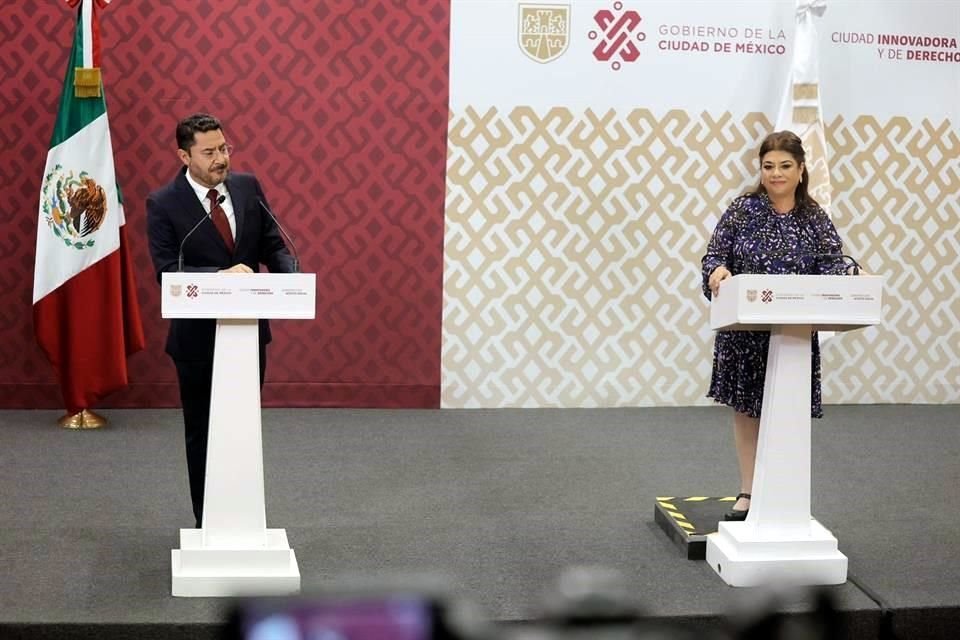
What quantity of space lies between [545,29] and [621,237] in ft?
3.89

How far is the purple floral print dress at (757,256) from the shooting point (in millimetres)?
4082

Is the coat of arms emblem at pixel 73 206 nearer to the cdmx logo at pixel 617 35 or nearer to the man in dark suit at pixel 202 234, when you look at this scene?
the man in dark suit at pixel 202 234

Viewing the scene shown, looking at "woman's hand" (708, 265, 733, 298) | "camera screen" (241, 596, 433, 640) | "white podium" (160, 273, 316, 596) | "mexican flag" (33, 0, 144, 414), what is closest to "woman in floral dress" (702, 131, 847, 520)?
"woman's hand" (708, 265, 733, 298)

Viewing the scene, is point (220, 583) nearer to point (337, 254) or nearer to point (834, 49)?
point (337, 254)

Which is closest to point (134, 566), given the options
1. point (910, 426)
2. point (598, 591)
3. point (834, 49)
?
point (598, 591)

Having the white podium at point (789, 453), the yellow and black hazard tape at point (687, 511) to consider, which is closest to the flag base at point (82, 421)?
the yellow and black hazard tape at point (687, 511)

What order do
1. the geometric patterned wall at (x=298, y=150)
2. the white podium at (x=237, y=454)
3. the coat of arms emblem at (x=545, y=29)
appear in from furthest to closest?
the coat of arms emblem at (x=545, y=29) → the geometric patterned wall at (x=298, y=150) → the white podium at (x=237, y=454)

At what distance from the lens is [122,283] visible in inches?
253

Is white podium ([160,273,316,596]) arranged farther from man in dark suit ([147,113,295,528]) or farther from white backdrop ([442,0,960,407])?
white backdrop ([442,0,960,407])

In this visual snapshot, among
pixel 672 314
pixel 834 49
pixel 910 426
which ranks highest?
pixel 834 49

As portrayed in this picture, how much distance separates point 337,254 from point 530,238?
104 centimetres

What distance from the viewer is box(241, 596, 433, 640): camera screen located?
65 cm

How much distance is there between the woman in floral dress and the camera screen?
3.41m

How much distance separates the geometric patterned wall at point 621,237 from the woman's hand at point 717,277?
2.98m
